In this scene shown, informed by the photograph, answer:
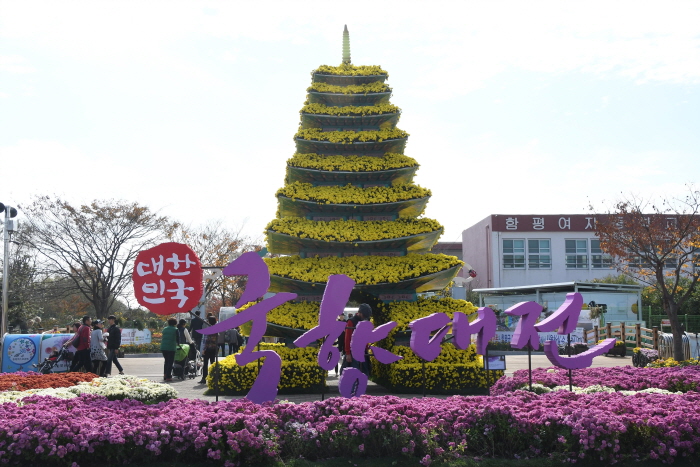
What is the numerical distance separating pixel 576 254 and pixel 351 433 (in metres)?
47.3

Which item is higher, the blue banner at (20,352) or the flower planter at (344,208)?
the flower planter at (344,208)

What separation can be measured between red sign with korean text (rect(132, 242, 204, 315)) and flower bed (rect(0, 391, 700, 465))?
17.6 ft

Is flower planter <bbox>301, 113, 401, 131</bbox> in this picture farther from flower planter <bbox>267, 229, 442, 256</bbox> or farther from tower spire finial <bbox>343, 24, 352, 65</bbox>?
flower planter <bbox>267, 229, 442, 256</bbox>

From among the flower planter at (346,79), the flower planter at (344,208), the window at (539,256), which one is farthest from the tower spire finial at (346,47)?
the window at (539,256)

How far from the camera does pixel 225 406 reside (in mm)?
8922

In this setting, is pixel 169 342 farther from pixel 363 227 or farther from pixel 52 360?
pixel 363 227

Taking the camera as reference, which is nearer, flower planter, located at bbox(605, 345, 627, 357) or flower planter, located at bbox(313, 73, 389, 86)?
flower planter, located at bbox(313, 73, 389, 86)

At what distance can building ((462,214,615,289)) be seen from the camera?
5119 centimetres

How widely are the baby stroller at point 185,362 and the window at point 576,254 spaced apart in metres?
39.1

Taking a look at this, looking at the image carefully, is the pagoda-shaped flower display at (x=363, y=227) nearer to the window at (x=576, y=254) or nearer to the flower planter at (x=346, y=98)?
the flower planter at (x=346, y=98)

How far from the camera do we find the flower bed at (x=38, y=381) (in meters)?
12.4

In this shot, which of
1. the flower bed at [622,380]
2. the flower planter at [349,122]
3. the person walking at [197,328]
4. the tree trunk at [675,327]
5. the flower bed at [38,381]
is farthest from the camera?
the person walking at [197,328]

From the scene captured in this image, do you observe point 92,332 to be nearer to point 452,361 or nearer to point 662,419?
point 452,361

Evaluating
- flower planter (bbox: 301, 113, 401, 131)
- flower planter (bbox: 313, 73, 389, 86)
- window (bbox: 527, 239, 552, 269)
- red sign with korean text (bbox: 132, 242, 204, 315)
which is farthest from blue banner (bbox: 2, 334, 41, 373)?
window (bbox: 527, 239, 552, 269)
